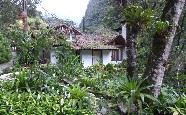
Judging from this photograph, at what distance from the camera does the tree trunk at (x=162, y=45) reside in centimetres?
880

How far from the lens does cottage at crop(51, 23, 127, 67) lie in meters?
33.4

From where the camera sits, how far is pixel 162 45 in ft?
29.1

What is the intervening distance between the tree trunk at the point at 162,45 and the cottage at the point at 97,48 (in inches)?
913

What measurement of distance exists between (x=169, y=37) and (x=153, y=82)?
1185mm

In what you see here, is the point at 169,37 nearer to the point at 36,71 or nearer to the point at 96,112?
the point at 96,112

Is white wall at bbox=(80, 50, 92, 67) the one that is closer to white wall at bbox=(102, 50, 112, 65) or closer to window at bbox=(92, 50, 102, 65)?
window at bbox=(92, 50, 102, 65)

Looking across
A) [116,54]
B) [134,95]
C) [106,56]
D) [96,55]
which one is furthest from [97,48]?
[134,95]

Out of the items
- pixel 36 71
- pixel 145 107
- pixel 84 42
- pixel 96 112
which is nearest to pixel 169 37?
pixel 145 107

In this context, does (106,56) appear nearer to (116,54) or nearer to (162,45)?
(116,54)

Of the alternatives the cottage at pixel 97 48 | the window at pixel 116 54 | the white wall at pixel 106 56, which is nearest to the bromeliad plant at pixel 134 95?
the cottage at pixel 97 48

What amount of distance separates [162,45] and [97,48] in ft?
80.7

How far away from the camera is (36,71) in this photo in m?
10.5

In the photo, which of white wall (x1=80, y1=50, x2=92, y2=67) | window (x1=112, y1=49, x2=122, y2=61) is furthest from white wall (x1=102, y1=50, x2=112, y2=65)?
white wall (x1=80, y1=50, x2=92, y2=67)

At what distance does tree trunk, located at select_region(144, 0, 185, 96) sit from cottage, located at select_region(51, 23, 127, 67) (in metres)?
23.2
